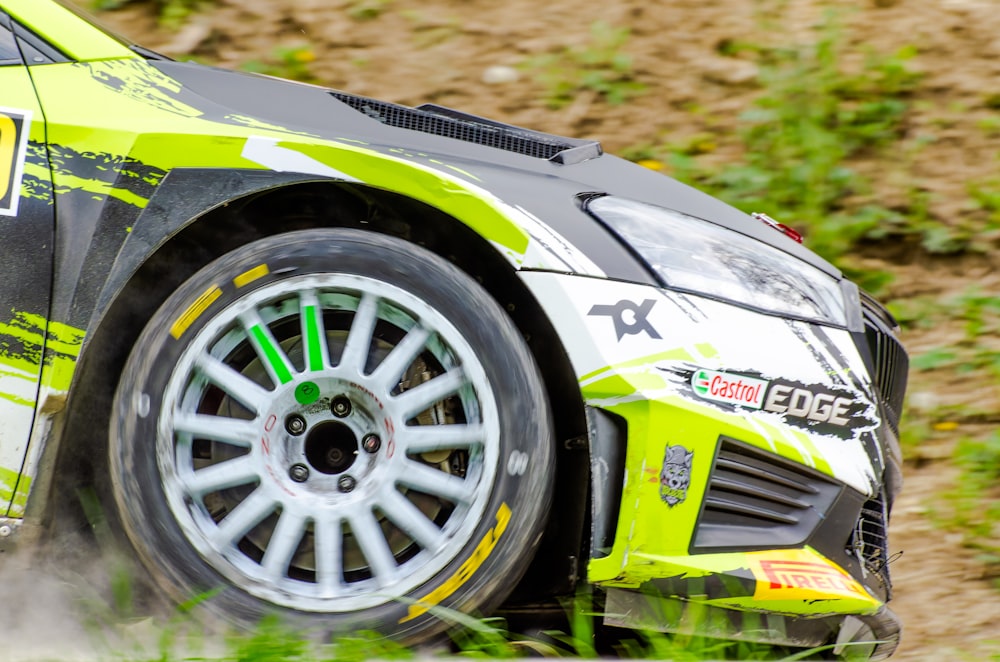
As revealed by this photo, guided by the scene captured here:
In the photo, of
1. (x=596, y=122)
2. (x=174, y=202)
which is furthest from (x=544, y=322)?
(x=596, y=122)

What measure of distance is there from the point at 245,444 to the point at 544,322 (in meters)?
0.69

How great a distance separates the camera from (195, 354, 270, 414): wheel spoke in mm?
2299

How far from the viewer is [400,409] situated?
2.29m

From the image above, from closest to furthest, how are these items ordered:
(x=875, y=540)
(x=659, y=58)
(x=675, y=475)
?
(x=675, y=475) < (x=875, y=540) < (x=659, y=58)

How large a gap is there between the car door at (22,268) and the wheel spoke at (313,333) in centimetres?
53

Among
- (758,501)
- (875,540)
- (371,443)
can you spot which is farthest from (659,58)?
(371,443)

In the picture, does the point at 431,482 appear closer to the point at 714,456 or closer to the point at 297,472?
the point at 297,472

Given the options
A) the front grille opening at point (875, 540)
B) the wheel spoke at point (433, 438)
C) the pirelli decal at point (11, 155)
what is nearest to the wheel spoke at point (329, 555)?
the wheel spoke at point (433, 438)

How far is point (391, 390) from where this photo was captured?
2.31 metres

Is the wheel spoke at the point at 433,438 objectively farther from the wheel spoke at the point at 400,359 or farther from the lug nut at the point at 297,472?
the lug nut at the point at 297,472

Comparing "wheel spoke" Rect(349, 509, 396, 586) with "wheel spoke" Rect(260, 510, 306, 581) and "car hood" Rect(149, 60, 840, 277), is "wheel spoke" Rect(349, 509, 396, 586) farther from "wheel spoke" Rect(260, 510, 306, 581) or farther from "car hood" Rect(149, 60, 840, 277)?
"car hood" Rect(149, 60, 840, 277)

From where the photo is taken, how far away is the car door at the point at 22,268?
2258 millimetres

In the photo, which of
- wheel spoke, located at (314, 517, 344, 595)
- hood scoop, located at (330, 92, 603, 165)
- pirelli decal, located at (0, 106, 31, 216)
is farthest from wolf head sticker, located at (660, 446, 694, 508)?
pirelli decal, located at (0, 106, 31, 216)

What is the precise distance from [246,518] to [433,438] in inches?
16.9
